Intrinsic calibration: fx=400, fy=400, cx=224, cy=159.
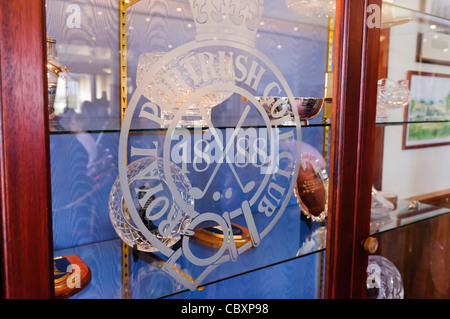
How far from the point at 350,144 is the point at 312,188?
6.4 inches

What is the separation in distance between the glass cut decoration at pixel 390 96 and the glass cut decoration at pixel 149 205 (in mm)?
687

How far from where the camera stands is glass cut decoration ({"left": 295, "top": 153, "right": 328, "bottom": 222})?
3.51 feet

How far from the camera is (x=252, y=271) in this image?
1018 mm

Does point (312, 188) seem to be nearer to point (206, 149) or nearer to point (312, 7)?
point (206, 149)

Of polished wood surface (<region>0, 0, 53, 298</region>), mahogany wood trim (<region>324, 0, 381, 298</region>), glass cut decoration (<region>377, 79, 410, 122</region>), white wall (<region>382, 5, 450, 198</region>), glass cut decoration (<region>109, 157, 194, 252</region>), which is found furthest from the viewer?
white wall (<region>382, 5, 450, 198</region>)

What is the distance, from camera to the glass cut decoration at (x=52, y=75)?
2.30 ft

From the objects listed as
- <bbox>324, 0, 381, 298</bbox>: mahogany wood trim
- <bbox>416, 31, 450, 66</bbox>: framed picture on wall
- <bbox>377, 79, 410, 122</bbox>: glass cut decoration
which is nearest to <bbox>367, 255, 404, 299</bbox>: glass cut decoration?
<bbox>324, 0, 381, 298</bbox>: mahogany wood trim

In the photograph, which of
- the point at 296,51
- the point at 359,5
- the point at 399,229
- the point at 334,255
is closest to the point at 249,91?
the point at 296,51

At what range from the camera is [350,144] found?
106 centimetres

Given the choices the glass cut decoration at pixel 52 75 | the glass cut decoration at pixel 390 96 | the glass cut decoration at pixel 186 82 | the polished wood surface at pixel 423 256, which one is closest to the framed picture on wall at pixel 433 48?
the glass cut decoration at pixel 390 96

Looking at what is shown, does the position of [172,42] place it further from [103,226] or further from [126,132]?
[103,226]

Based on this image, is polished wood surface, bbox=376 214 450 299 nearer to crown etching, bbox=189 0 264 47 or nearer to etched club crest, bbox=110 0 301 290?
etched club crest, bbox=110 0 301 290

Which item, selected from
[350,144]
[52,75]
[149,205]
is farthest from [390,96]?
[52,75]

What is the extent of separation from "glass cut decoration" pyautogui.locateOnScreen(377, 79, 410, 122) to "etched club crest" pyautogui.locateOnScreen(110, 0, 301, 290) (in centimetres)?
38
